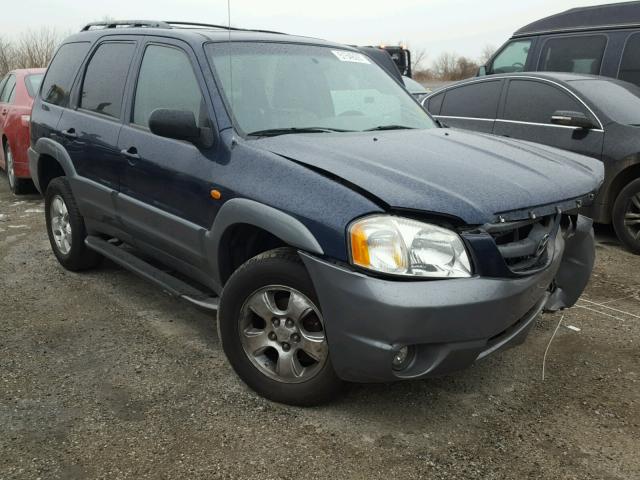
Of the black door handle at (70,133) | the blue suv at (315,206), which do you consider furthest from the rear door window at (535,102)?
the black door handle at (70,133)

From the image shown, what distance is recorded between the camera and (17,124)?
766 centimetres

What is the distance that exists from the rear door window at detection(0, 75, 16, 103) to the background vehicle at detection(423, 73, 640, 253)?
5426 mm

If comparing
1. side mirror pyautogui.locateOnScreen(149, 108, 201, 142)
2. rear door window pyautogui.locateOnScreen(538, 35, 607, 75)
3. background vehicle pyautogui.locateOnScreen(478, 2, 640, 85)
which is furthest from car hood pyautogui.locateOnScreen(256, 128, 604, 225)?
rear door window pyautogui.locateOnScreen(538, 35, 607, 75)

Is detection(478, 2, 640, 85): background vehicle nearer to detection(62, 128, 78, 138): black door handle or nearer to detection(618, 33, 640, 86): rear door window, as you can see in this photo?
detection(618, 33, 640, 86): rear door window

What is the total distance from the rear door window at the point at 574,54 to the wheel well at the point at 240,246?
5.69 metres

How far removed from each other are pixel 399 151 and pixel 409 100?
4.13 feet

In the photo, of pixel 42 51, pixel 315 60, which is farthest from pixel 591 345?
pixel 42 51

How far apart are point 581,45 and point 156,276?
6050 millimetres

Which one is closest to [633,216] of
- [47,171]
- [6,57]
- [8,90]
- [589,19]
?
[589,19]

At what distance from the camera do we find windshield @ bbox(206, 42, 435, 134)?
135 inches

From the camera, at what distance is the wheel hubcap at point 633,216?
18.0ft

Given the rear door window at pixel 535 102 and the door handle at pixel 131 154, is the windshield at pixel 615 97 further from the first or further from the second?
the door handle at pixel 131 154

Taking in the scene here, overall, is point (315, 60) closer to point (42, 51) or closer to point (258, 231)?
point (258, 231)

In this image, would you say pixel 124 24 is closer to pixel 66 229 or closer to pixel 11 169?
pixel 66 229
